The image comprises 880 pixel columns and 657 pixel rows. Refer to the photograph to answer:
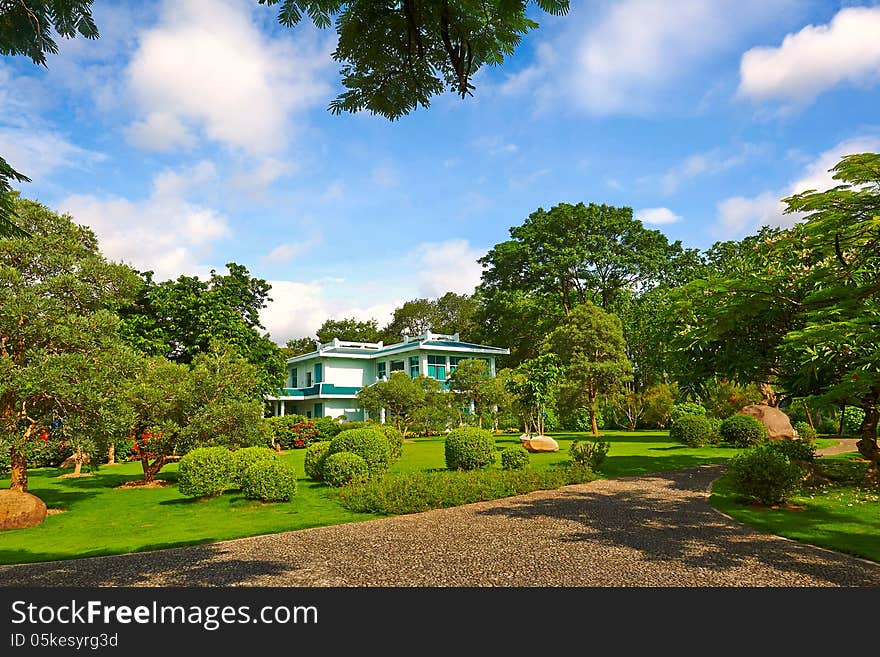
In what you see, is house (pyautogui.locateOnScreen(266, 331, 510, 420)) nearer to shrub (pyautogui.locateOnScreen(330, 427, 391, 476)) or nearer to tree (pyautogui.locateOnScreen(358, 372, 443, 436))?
tree (pyautogui.locateOnScreen(358, 372, 443, 436))

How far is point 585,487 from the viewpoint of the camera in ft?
45.7

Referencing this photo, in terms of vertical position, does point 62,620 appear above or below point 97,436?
below

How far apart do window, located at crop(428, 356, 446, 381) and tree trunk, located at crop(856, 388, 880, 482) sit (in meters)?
28.8

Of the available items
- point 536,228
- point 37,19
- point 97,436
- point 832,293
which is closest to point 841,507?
point 832,293

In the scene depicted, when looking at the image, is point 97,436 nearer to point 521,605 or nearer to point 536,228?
point 521,605

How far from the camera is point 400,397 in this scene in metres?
31.2

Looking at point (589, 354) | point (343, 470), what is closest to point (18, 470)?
point (343, 470)

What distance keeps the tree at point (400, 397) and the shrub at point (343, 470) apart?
1639cm

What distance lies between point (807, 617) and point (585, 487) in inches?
351

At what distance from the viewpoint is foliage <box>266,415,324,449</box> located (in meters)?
28.9

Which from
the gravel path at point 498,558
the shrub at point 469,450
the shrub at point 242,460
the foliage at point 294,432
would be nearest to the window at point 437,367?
the foliage at point 294,432

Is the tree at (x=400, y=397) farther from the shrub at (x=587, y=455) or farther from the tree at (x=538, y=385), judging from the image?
the shrub at (x=587, y=455)

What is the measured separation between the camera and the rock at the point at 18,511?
34.1ft

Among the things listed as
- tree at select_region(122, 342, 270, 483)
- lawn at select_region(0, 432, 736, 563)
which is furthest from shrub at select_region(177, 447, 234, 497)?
tree at select_region(122, 342, 270, 483)
